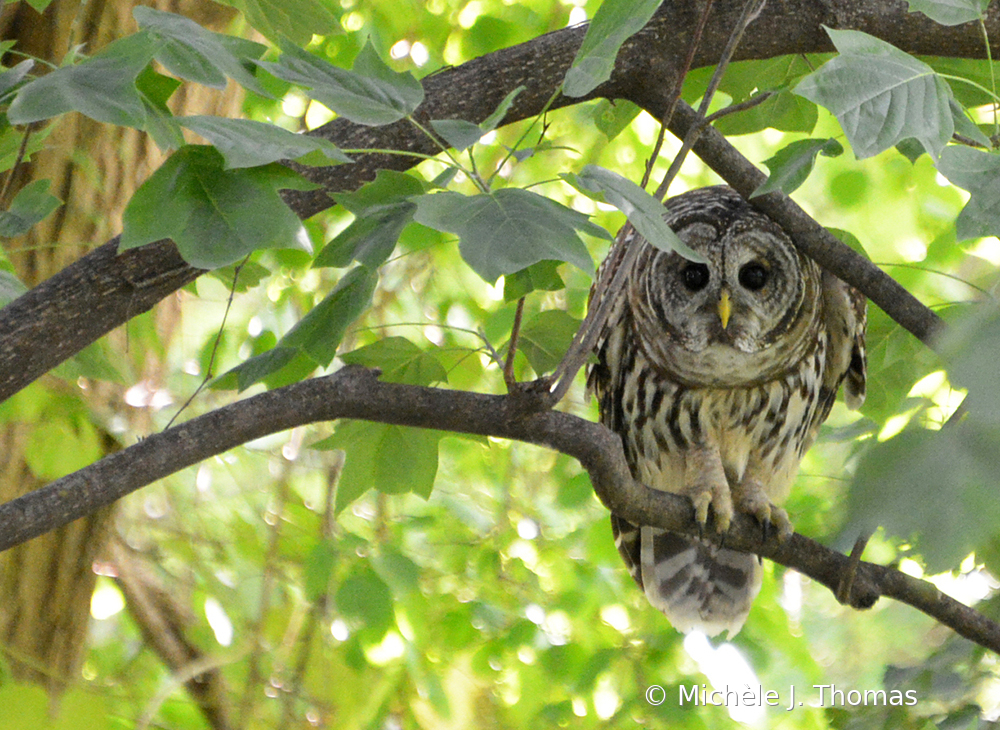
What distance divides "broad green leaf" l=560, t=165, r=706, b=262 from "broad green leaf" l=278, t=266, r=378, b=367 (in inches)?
16.6

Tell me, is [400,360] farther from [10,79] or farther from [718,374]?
[718,374]

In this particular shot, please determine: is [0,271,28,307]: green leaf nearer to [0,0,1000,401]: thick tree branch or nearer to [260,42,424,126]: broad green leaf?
[0,0,1000,401]: thick tree branch

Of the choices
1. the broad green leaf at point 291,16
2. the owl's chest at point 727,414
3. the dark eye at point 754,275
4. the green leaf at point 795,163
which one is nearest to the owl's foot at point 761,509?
the owl's chest at point 727,414

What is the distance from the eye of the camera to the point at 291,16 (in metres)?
1.78

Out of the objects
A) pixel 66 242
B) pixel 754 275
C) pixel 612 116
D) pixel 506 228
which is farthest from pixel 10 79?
pixel 754 275

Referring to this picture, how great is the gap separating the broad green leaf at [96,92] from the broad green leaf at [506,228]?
0.34 meters

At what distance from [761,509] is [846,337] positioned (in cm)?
68

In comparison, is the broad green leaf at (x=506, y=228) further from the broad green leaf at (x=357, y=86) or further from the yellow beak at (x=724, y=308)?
the yellow beak at (x=724, y=308)

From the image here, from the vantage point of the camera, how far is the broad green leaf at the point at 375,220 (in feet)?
4.07

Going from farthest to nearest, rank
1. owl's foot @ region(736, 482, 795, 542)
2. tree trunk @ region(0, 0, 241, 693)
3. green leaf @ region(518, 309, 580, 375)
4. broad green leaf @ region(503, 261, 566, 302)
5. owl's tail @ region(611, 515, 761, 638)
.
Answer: owl's tail @ region(611, 515, 761, 638) → tree trunk @ region(0, 0, 241, 693) → owl's foot @ region(736, 482, 795, 542) → green leaf @ region(518, 309, 580, 375) → broad green leaf @ region(503, 261, 566, 302)

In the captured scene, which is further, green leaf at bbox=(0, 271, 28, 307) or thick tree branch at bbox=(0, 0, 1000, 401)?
green leaf at bbox=(0, 271, 28, 307)

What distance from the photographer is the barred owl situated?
9.43ft

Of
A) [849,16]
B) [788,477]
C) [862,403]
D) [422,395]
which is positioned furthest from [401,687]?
[849,16]

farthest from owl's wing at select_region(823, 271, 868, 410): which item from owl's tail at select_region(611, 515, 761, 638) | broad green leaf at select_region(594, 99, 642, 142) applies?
broad green leaf at select_region(594, 99, 642, 142)
